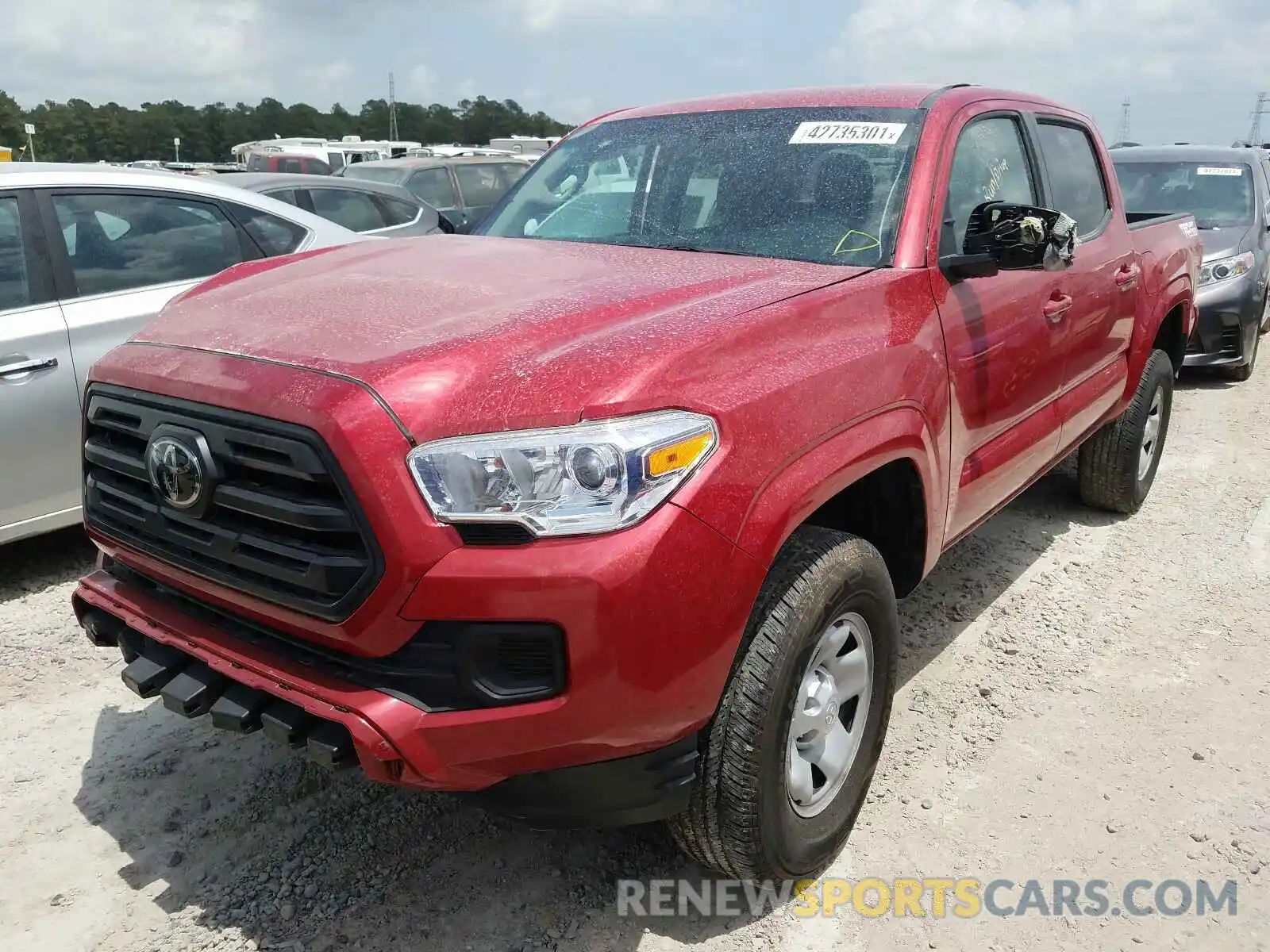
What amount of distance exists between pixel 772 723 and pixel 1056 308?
2.09 meters

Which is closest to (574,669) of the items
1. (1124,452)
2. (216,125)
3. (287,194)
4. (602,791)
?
(602,791)

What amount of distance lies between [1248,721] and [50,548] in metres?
4.76

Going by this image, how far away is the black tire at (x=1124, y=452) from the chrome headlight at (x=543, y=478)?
3.54m

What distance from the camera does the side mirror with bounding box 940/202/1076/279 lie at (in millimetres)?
2793

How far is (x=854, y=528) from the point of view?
2.81 m

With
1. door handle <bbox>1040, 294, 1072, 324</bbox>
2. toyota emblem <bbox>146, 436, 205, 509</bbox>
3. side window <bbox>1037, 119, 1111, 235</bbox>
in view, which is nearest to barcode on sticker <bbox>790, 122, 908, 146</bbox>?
door handle <bbox>1040, 294, 1072, 324</bbox>

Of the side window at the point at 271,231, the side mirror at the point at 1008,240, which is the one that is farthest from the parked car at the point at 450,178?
the side mirror at the point at 1008,240

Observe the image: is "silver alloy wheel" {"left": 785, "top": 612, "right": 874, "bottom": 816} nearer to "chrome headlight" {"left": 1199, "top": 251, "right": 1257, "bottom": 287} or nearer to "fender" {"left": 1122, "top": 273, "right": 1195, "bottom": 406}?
"fender" {"left": 1122, "top": 273, "right": 1195, "bottom": 406}

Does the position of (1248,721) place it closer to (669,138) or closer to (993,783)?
(993,783)

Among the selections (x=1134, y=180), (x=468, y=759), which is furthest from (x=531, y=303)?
(x=1134, y=180)

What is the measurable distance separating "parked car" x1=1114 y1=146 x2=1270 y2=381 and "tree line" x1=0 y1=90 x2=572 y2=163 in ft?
189

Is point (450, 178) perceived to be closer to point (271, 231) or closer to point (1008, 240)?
point (271, 231)

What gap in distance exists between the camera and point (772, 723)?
2107mm

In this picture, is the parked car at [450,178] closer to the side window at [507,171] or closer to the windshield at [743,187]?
the side window at [507,171]
